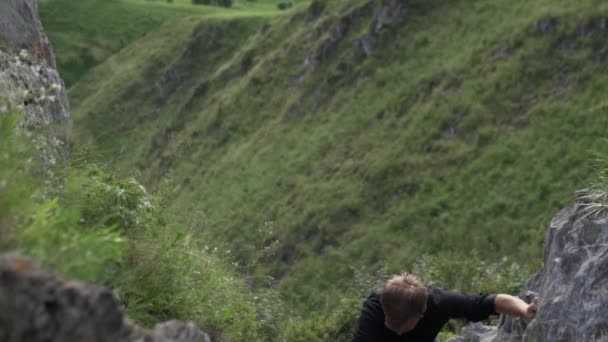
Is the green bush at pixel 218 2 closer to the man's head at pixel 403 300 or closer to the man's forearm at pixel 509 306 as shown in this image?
the man's forearm at pixel 509 306

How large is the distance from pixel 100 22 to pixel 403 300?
107 meters

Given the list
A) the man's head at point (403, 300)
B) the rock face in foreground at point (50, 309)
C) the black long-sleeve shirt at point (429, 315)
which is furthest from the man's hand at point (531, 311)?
the rock face in foreground at point (50, 309)

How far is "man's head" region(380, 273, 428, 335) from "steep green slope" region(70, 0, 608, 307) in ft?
60.8

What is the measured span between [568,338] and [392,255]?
102 feet

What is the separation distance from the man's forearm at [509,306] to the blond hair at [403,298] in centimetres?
112

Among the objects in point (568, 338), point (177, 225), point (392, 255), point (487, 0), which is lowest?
point (392, 255)

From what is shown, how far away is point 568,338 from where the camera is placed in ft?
24.9

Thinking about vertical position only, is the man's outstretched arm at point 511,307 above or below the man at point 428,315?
below

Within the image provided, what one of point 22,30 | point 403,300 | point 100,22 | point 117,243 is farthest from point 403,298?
point 100,22

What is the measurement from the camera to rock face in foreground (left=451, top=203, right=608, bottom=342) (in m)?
7.46

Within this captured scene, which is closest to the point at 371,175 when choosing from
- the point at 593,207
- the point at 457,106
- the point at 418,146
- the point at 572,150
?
the point at 418,146

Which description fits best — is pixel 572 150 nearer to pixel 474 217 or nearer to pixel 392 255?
pixel 474 217

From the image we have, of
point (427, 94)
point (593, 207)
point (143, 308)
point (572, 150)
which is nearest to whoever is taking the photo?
point (143, 308)

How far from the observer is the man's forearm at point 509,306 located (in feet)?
23.0
